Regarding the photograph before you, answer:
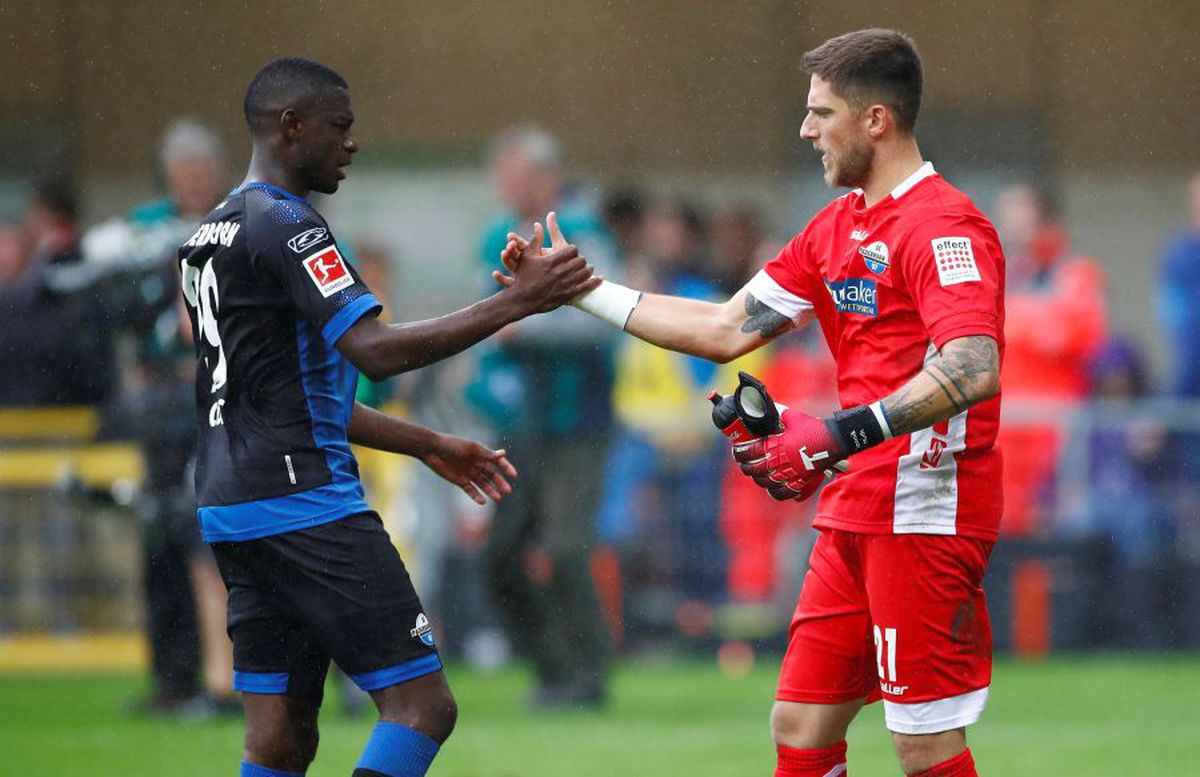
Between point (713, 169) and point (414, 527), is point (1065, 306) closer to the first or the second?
point (414, 527)

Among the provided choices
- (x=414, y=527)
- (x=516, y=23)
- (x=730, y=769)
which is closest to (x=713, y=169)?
(x=516, y=23)

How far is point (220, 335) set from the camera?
15.7 ft

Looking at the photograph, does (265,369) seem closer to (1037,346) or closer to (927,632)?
A: (927,632)

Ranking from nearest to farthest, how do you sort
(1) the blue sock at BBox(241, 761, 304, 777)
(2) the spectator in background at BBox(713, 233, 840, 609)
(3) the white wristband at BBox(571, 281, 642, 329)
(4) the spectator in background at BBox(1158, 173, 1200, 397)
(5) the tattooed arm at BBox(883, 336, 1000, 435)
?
(5) the tattooed arm at BBox(883, 336, 1000, 435) → (1) the blue sock at BBox(241, 761, 304, 777) → (3) the white wristband at BBox(571, 281, 642, 329) → (2) the spectator in background at BBox(713, 233, 840, 609) → (4) the spectator in background at BBox(1158, 173, 1200, 397)

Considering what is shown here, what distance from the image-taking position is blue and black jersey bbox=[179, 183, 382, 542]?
4.66 metres

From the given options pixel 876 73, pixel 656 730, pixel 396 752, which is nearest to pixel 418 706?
pixel 396 752

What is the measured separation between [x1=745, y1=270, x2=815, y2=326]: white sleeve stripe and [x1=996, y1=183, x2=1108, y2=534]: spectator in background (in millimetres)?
5782

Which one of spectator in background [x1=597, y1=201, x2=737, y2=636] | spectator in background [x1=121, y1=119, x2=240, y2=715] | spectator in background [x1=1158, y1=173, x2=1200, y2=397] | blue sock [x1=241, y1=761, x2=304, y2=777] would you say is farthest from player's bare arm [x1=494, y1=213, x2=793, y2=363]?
spectator in background [x1=1158, y1=173, x2=1200, y2=397]

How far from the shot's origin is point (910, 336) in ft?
15.7

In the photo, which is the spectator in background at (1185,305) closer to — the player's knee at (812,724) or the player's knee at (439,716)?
the player's knee at (812,724)

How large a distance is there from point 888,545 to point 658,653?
6332 mm

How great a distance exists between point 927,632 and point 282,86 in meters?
2.17

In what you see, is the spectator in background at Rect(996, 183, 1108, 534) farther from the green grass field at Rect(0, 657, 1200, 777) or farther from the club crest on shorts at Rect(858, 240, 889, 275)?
the club crest on shorts at Rect(858, 240, 889, 275)

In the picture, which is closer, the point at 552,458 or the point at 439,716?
the point at 439,716
